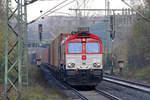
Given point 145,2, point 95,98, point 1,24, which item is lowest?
point 95,98

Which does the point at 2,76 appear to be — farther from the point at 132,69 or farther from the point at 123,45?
the point at 123,45

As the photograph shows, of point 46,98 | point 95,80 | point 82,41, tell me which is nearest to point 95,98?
point 46,98

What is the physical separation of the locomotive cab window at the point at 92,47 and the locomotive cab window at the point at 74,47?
1.55ft

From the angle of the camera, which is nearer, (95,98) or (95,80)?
(95,98)

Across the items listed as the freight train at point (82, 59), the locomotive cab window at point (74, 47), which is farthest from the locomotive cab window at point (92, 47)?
the locomotive cab window at point (74, 47)

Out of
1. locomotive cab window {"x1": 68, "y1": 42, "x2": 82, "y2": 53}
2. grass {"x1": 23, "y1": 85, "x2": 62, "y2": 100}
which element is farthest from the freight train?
grass {"x1": 23, "y1": 85, "x2": 62, "y2": 100}

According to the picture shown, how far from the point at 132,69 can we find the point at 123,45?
17.7 feet

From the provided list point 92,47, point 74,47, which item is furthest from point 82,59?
point 92,47

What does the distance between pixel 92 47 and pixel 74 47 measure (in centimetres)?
106

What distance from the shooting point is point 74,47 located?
58.4ft

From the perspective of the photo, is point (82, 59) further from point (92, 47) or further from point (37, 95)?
point (37, 95)

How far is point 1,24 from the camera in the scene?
18172 millimetres

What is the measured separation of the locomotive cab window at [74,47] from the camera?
58.0ft

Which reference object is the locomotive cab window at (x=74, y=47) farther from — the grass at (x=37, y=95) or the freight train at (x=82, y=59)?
the grass at (x=37, y=95)
